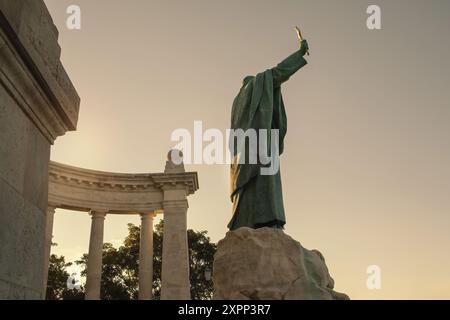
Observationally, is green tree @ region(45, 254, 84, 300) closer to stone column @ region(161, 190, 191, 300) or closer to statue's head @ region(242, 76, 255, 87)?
stone column @ region(161, 190, 191, 300)

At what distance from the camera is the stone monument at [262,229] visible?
14.1 metres

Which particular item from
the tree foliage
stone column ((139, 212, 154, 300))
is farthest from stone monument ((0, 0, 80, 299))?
the tree foliage

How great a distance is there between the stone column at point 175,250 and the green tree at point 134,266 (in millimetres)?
29968

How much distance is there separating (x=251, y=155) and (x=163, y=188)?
31574 mm

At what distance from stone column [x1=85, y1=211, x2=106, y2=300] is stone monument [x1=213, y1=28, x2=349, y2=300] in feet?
101

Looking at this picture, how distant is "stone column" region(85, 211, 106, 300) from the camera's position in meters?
44.5

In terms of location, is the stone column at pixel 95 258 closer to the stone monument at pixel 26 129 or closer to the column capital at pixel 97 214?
the column capital at pixel 97 214

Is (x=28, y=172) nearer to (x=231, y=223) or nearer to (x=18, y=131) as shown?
(x=18, y=131)

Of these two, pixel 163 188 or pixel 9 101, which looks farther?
pixel 163 188

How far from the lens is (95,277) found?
4500 cm

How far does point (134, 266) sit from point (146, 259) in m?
32.6

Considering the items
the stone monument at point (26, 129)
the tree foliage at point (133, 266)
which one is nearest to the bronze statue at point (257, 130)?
the stone monument at point (26, 129)

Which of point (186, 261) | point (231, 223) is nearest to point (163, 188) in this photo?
point (186, 261)

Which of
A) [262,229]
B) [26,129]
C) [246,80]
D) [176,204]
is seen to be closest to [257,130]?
[246,80]
